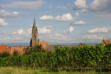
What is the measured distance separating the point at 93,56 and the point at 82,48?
196 cm

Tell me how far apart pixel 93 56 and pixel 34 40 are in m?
69.4

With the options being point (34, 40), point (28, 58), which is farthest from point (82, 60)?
point (34, 40)

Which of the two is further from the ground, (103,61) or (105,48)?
(105,48)

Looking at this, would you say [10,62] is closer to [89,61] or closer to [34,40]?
[89,61]

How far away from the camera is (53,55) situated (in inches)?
1001

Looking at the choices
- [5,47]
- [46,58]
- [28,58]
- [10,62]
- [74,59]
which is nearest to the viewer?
[74,59]

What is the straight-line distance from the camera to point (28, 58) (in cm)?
3028

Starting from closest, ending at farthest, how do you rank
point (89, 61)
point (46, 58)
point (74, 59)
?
point (89, 61) → point (74, 59) → point (46, 58)

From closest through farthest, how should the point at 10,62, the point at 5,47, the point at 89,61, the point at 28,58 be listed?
the point at 89,61
the point at 28,58
the point at 10,62
the point at 5,47

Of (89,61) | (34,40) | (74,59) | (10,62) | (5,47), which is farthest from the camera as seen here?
(34,40)

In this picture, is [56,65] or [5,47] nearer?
[56,65]

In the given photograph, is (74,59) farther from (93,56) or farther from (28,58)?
(28,58)

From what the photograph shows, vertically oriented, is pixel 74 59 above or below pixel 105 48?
below

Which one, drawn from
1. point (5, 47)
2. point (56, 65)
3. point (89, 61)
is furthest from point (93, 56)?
point (5, 47)
